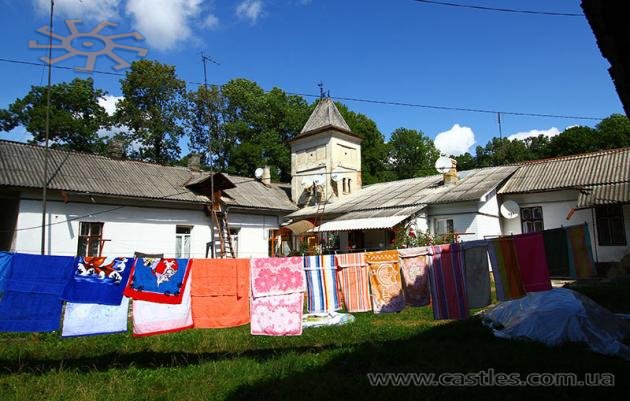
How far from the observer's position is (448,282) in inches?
279

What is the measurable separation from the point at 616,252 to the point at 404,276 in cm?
1418

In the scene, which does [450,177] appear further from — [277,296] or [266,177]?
[277,296]

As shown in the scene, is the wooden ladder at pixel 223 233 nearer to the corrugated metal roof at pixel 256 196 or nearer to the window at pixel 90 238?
the corrugated metal roof at pixel 256 196

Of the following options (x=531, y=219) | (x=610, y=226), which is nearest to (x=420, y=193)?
(x=531, y=219)

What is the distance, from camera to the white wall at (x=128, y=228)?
15.0 meters

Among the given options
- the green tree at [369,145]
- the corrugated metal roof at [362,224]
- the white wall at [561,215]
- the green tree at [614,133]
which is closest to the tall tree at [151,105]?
the green tree at [369,145]

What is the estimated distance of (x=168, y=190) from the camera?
1922 cm

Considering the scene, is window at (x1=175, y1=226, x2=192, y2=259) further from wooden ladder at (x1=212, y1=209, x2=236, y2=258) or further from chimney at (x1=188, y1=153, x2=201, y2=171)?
chimney at (x1=188, y1=153, x2=201, y2=171)

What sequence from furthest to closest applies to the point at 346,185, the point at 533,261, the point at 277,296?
the point at 346,185, the point at 533,261, the point at 277,296

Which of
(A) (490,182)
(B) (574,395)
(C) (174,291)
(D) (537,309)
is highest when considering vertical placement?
(A) (490,182)

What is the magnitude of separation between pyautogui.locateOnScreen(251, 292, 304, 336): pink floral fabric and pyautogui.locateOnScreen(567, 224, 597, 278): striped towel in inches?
197

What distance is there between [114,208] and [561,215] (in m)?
18.7

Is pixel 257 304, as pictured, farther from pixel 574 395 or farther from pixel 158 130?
pixel 158 130

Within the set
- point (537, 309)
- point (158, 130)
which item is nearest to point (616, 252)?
point (537, 309)
